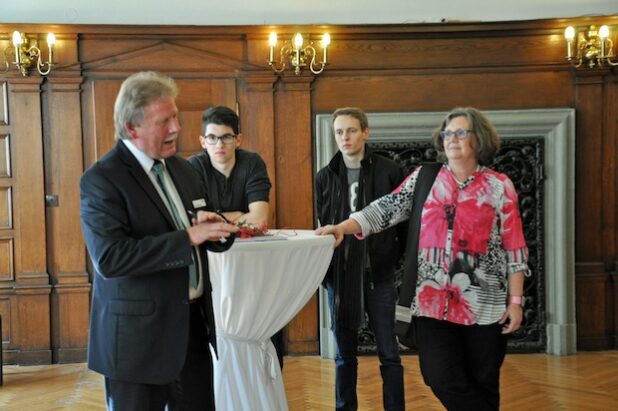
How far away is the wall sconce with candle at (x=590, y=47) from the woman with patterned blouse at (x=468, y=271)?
2912 millimetres

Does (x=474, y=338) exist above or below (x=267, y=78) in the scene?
below

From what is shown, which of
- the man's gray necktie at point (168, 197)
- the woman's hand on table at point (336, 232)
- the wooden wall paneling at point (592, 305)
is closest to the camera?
the man's gray necktie at point (168, 197)

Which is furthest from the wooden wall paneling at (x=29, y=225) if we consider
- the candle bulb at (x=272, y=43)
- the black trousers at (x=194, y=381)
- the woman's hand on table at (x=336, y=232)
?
the black trousers at (x=194, y=381)

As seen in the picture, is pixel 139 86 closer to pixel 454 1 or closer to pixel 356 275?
pixel 356 275

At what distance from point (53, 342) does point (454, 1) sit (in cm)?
399

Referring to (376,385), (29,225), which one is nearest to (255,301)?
(376,385)

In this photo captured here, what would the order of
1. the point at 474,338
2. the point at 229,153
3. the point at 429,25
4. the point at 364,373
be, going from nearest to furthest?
the point at 474,338, the point at 229,153, the point at 364,373, the point at 429,25

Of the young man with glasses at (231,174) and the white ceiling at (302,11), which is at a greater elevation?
the white ceiling at (302,11)

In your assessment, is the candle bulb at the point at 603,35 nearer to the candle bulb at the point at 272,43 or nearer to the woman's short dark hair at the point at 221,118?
the candle bulb at the point at 272,43

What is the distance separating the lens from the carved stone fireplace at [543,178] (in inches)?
220

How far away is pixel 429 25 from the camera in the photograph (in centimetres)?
553

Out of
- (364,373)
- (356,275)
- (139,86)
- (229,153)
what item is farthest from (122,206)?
(364,373)

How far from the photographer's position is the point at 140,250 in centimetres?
217

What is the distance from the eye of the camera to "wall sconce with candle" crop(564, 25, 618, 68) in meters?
5.43
